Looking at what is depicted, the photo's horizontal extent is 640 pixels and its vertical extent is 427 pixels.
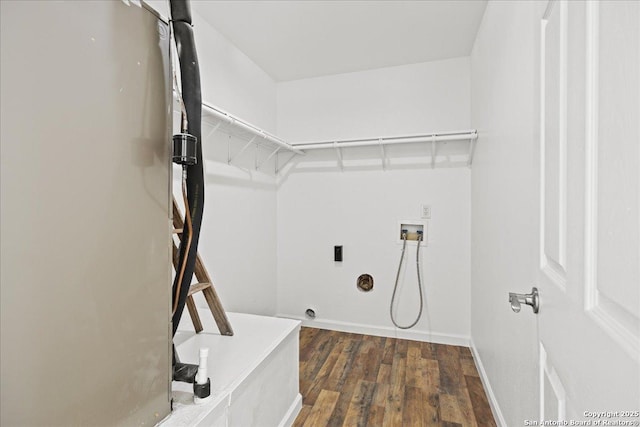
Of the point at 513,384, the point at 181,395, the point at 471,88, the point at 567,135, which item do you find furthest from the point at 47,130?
the point at 471,88

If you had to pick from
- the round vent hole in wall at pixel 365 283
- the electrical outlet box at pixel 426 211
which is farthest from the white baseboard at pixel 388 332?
the electrical outlet box at pixel 426 211

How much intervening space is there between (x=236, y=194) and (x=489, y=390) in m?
2.14

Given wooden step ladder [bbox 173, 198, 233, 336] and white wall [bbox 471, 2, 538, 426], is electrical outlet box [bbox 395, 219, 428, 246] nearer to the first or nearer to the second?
white wall [bbox 471, 2, 538, 426]

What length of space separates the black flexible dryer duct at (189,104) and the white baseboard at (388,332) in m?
2.18

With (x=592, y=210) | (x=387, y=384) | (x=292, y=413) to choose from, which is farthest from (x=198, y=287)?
(x=387, y=384)

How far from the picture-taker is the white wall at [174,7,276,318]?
2143 mm

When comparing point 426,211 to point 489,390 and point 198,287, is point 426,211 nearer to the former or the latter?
point 489,390

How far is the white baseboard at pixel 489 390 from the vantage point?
5.35 ft

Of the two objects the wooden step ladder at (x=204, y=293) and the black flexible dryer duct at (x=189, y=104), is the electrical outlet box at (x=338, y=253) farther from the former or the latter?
the black flexible dryer duct at (x=189, y=104)

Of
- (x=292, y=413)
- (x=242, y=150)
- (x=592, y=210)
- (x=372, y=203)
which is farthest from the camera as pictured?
(x=372, y=203)

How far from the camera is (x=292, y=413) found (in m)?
1.69

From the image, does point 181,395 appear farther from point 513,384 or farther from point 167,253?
point 513,384

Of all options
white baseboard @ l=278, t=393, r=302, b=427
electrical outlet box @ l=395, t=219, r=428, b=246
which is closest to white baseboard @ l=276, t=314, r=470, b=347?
electrical outlet box @ l=395, t=219, r=428, b=246

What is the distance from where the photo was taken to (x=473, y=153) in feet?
8.20
